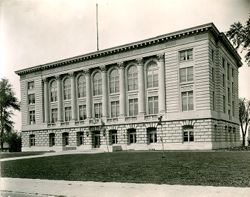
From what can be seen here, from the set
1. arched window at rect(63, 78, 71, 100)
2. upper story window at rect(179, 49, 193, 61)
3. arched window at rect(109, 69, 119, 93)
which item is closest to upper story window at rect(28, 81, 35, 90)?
arched window at rect(63, 78, 71, 100)

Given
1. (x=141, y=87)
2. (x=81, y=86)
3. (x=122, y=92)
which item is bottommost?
(x=122, y=92)

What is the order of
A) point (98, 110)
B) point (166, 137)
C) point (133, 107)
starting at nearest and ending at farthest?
point (166, 137)
point (133, 107)
point (98, 110)

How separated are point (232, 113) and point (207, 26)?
1602cm

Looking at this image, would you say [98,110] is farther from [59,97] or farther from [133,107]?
[59,97]

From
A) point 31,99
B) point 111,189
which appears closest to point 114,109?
point 31,99

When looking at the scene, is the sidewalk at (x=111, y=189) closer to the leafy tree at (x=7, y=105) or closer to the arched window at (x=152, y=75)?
the arched window at (x=152, y=75)

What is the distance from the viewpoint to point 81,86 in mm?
51812

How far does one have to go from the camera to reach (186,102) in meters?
41.0

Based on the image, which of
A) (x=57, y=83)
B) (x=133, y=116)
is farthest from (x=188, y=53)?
(x=57, y=83)

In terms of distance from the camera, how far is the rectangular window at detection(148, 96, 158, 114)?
44.0 metres

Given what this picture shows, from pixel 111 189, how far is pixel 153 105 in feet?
105

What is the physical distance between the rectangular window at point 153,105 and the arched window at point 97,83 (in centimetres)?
832

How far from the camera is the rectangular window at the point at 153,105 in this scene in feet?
144

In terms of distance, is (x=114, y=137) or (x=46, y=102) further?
(x=46, y=102)
